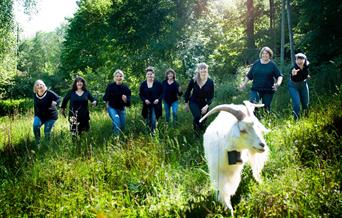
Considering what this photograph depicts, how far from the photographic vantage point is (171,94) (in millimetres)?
10797

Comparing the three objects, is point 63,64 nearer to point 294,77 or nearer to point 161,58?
point 161,58

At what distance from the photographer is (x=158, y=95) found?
10.1m

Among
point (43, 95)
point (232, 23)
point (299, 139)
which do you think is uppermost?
point (232, 23)

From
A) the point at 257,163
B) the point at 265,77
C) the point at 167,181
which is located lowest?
the point at 167,181

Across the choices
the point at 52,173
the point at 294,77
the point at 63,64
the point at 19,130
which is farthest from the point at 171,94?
the point at 63,64

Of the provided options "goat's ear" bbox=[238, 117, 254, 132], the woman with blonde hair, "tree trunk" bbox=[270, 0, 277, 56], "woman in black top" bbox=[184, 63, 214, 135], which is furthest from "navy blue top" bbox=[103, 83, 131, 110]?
"tree trunk" bbox=[270, 0, 277, 56]

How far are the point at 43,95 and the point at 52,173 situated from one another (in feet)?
13.3

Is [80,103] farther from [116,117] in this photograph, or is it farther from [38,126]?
[38,126]

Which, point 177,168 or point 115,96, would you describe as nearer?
point 177,168

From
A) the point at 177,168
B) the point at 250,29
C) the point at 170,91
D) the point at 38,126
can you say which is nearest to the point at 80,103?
the point at 38,126

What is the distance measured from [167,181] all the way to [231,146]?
114 centimetres

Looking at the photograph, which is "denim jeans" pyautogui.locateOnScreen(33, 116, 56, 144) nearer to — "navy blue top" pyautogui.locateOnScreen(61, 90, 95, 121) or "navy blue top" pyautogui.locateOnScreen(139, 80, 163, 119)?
"navy blue top" pyautogui.locateOnScreen(61, 90, 95, 121)

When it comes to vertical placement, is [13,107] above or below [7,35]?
below

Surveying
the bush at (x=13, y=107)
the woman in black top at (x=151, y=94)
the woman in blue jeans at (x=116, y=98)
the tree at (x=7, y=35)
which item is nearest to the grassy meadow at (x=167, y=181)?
the woman in blue jeans at (x=116, y=98)
